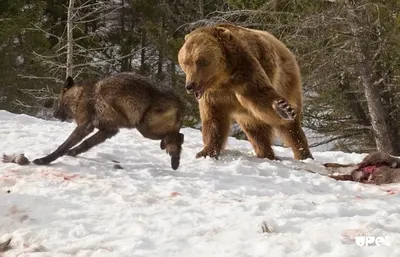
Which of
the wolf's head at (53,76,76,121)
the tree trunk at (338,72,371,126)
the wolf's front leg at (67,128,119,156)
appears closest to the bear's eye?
the wolf's front leg at (67,128,119,156)

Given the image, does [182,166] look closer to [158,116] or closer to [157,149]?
[158,116]

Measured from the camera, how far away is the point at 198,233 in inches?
141

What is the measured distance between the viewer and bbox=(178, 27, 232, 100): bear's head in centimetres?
596

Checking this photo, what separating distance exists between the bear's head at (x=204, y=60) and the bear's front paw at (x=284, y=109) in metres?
0.66

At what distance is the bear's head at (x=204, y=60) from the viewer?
19.5 feet

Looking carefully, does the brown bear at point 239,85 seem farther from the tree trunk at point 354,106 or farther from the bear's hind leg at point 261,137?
the tree trunk at point 354,106

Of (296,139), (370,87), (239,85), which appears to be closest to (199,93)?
(239,85)

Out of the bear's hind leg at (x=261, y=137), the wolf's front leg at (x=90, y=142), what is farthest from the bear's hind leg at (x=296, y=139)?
the wolf's front leg at (x=90, y=142)

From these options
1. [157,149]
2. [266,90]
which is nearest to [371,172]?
[266,90]

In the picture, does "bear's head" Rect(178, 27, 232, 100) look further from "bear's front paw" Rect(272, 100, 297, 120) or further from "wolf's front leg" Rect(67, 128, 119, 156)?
"wolf's front leg" Rect(67, 128, 119, 156)

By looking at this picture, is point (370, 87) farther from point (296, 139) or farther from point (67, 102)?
point (67, 102)

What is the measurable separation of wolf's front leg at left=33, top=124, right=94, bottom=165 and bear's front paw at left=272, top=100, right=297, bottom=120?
6.71 ft

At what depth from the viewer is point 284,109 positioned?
19.1 ft

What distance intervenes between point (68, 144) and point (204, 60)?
1.70 meters
